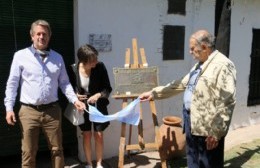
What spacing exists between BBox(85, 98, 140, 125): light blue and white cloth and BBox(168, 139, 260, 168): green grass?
1.12 meters

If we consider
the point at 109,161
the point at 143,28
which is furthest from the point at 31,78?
the point at 143,28

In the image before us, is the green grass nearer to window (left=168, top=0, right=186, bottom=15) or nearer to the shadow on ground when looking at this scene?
the shadow on ground

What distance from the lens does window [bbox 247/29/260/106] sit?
8078 millimetres

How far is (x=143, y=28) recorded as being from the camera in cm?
599

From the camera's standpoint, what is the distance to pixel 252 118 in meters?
8.30

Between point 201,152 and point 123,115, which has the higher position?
point 123,115

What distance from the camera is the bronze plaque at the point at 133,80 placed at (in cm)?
508

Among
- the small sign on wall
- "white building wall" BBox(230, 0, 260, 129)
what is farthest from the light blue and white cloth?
"white building wall" BBox(230, 0, 260, 129)

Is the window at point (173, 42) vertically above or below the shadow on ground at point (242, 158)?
above

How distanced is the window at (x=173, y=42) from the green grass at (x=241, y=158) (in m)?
1.81

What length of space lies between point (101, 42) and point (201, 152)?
2391 millimetres

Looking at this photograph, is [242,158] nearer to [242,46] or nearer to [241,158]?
[241,158]

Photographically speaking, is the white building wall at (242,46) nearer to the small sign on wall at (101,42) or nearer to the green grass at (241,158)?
the green grass at (241,158)

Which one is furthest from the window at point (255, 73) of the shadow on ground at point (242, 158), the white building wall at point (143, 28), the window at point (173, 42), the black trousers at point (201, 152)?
the black trousers at point (201, 152)
